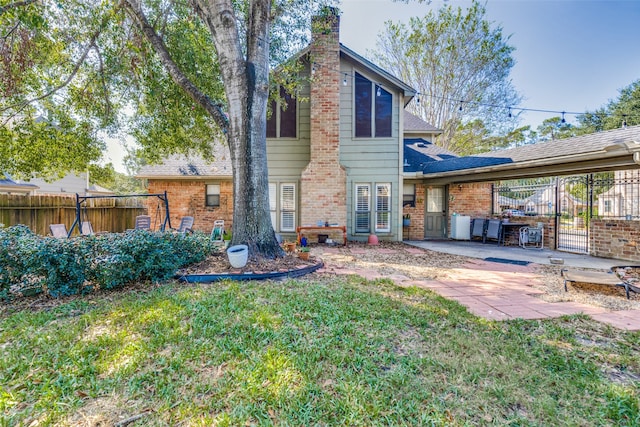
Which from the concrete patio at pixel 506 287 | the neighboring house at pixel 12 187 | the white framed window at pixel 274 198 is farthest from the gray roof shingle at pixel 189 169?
the neighboring house at pixel 12 187

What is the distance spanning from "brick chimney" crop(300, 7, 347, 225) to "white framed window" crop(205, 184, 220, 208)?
402 centimetres

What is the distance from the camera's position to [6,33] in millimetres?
6195

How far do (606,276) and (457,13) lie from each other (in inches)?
600

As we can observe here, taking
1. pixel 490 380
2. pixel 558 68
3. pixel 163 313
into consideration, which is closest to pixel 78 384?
pixel 163 313

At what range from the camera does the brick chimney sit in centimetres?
897

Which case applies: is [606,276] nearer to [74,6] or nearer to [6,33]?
[74,6]

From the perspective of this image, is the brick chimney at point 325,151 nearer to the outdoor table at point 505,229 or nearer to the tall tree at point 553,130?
the outdoor table at point 505,229

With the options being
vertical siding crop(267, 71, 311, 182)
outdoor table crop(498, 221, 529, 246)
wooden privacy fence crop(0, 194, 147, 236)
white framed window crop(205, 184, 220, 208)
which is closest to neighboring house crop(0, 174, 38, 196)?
wooden privacy fence crop(0, 194, 147, 236)

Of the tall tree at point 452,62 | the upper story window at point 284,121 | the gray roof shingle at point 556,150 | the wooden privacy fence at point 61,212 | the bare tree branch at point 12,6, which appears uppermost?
the tall tree at point 452,62

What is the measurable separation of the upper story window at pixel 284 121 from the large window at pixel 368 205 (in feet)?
9.56

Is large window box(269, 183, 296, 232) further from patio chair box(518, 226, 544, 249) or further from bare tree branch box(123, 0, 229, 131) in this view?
patio chair box(518, 226, 544, 249)

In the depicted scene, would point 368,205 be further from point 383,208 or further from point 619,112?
point 619,112

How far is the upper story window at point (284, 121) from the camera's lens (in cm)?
963

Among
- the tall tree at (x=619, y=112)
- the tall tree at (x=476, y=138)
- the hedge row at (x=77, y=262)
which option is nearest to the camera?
the hedge row at (x=77, y=262)
